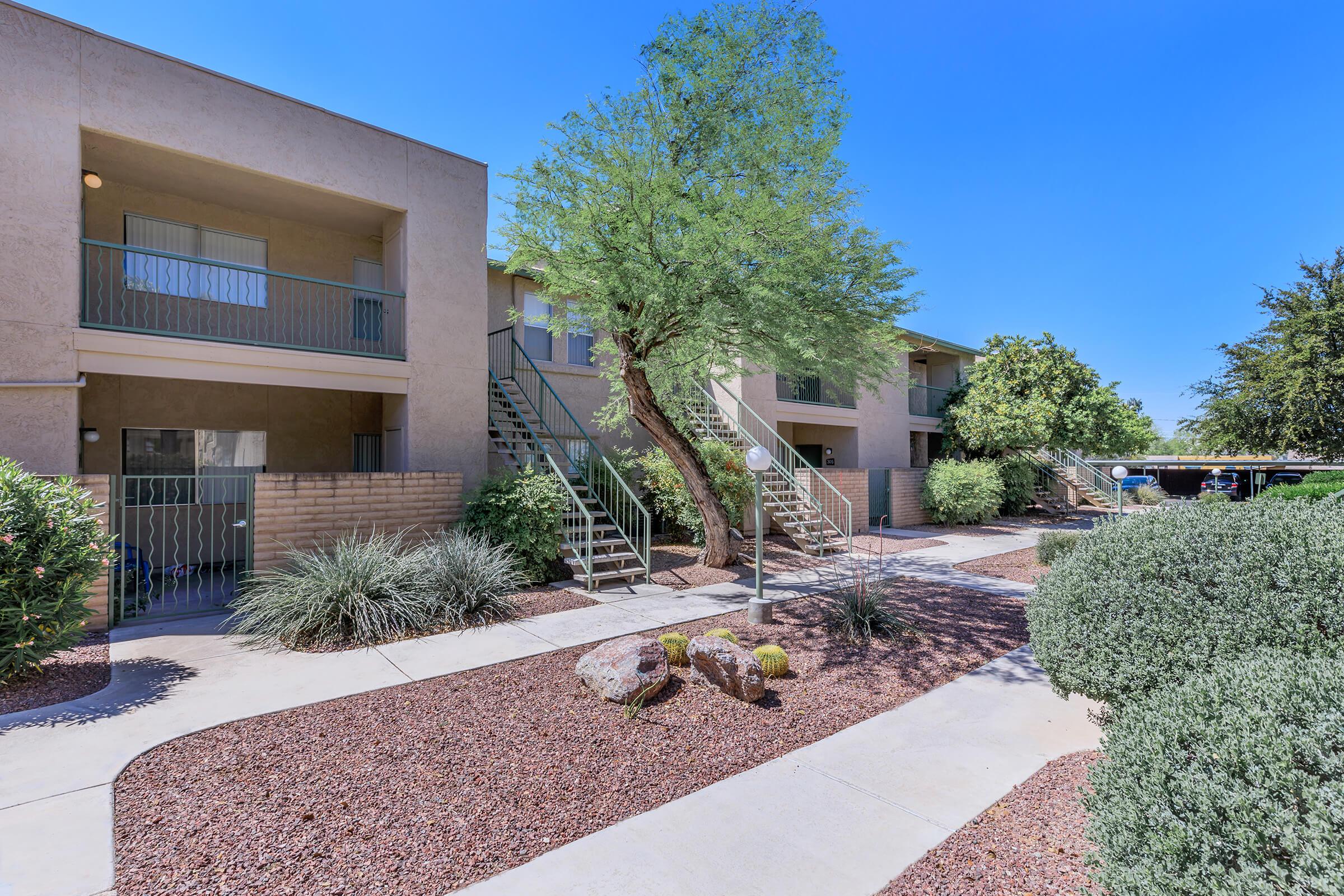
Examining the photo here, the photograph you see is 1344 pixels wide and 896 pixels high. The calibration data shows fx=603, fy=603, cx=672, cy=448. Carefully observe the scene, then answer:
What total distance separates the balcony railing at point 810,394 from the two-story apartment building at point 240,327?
349 cm

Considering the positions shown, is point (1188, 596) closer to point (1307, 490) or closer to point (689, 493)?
point (689, 493)

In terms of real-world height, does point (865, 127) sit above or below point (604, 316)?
above

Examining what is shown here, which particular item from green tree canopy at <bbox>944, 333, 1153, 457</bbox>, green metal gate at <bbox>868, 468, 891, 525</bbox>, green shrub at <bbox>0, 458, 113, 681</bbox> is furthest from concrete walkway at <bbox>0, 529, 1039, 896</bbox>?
green tree canopy at <bbox>944, 333, 1153, 457</bbox>

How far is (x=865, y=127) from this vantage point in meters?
9.73

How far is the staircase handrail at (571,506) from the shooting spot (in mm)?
8727

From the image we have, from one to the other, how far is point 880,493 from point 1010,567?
628cm

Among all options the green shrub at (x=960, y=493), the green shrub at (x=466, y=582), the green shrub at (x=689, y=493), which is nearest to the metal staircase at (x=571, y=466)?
the green shrub at (x=689, y=493)

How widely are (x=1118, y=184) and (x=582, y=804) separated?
21.2m

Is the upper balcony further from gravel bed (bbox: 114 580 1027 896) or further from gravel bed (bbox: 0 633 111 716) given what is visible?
gravel bed (bbox: 114 580 1027 896)

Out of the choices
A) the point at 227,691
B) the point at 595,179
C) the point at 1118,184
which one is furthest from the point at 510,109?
the point at 1118,184

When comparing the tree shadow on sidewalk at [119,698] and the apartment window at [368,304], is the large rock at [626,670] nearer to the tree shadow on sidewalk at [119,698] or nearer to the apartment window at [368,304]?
the tree shadow on sidewalk at [119,698]

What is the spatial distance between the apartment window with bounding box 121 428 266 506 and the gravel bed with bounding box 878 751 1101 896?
11.0 metres

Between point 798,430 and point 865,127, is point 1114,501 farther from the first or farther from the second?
point 865,127

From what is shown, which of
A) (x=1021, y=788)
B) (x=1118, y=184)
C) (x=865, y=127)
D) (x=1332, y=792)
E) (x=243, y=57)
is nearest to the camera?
(x=1332, y=792)
